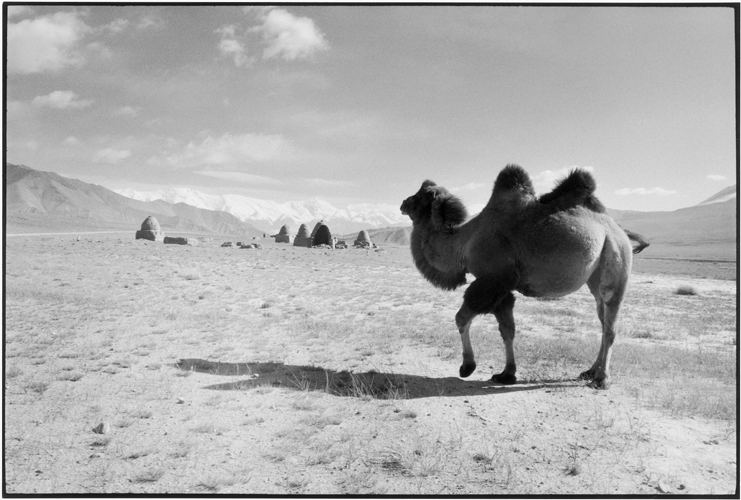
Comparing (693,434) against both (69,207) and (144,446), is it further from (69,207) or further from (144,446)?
(69,207)

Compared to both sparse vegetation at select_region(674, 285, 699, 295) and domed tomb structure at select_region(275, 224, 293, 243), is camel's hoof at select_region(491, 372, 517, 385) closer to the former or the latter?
sparse vegetation at select_region(674, 285, 699, 295)

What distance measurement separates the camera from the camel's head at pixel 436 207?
4875mm

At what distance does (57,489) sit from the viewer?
9.04 feet

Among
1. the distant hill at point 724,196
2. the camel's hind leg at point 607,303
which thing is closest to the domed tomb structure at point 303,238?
the camel's hind leg at point 607,303

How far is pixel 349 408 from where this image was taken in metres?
4.08

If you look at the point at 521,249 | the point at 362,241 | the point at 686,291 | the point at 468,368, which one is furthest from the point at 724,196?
the point at 362,241

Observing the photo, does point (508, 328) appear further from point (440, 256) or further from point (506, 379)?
point (440, 256)

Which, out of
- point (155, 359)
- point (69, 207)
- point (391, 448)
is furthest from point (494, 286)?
point (69, 207)

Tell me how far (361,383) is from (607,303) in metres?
2.98

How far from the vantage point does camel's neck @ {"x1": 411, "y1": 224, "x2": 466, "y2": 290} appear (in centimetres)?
471

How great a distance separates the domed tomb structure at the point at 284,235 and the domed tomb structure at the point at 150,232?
12.3 metres

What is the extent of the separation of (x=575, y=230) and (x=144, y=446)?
4.40m

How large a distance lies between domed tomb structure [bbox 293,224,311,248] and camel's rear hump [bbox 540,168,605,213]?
37.5 meters

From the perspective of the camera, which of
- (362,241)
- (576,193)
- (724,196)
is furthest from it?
(362,241)
